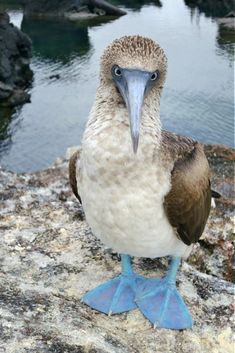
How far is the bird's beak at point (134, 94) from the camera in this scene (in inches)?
140

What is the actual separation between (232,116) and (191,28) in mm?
22987

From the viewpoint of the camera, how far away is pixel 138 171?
152 inches

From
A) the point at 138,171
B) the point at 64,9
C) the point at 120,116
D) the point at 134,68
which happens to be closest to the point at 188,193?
the point at 138,171

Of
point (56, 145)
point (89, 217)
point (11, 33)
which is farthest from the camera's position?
point (11, 33)

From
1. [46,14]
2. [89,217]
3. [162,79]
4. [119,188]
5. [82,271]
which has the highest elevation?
[162,79]

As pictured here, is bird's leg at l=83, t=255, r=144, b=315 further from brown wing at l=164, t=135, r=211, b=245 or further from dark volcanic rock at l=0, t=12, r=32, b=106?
dark volcanic rock at l=0, t=12, r=32, b=106

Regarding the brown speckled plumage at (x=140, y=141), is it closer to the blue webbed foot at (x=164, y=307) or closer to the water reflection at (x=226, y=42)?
the blue webbed foot at (x=164, y=307)

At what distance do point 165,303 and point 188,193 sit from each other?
3.61 ft

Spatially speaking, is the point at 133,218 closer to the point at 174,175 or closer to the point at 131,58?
the point at 174,175

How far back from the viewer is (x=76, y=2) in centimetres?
6103

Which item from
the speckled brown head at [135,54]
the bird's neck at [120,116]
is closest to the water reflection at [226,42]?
the bird's neck at [120,116]

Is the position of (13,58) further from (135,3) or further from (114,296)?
(114,296)

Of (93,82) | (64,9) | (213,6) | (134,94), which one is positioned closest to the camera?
(134,94)

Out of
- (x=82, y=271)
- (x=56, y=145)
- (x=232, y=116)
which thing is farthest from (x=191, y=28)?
(x=82, y=271)
